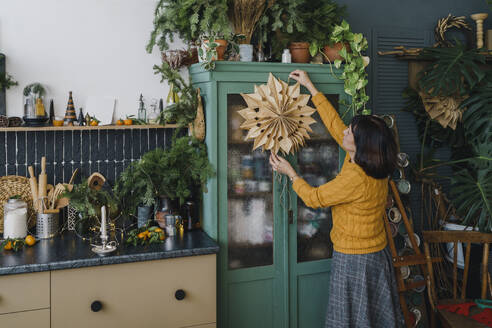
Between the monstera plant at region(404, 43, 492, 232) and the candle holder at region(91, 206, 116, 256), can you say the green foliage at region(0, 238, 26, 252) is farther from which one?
the monstera plant at region(404, 43, 492, 232)

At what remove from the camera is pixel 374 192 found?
2541mm

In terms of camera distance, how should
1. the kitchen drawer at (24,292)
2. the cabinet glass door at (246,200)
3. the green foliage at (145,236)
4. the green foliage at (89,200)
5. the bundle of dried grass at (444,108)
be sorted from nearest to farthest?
the kitchen drawer at (24,292) < the green foliage at (145,236) < the green foliage at (89,200) < the cabinet glass door at (246,200) < the bundle of dried grass at (444,108)

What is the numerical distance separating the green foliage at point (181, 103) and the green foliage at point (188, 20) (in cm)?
26

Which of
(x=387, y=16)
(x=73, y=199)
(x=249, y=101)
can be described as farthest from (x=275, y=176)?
(x=387, y=16)

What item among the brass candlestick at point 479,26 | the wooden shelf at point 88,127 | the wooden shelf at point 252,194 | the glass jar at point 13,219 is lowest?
the glass jar at point 13,219

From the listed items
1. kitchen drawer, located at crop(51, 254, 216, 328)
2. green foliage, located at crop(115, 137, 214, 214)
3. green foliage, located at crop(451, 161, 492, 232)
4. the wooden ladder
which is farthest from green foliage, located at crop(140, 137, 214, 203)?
green foliage, located at crop(451, 161, 492, 232)

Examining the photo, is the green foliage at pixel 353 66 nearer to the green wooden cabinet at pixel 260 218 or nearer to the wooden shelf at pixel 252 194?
the green wooden cabinet at pixel 260 218

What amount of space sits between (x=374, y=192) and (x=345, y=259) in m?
0.43

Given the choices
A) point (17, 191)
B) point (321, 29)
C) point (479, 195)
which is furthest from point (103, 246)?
point (479, 195)

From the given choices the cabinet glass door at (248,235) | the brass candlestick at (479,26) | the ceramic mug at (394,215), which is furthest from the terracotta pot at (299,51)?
the brass candlestick at (479,26)

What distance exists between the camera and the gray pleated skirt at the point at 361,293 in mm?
2617

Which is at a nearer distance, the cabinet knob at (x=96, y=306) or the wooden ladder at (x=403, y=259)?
the cabinet knob at (x=96, y=306)

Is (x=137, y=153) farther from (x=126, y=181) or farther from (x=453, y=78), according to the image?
(x=453, y=78)

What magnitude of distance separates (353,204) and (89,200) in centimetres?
154
